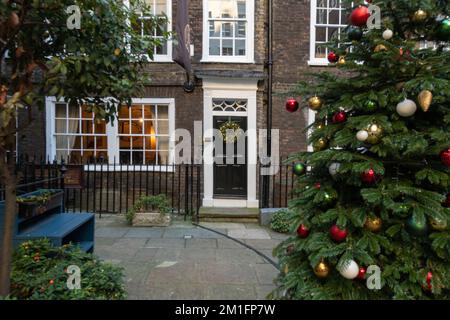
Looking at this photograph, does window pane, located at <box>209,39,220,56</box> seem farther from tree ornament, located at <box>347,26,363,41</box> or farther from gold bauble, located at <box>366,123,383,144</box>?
gold bauble, located at <box>366,123,383,144</box>

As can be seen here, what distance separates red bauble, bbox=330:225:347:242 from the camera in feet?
8.79

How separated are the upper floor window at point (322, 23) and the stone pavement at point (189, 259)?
17.2 ft

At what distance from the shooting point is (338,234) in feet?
8.79

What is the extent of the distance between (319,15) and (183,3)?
414cm

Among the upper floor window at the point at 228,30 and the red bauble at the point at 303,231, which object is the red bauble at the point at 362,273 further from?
the upper floor window at the point at 228,30

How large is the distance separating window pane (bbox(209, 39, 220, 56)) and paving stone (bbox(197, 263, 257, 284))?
20.5 ft

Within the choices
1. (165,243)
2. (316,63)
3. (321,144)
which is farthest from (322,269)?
(316,63)

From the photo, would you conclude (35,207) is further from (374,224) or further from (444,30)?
(444,30)

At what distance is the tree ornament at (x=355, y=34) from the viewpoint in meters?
3.03

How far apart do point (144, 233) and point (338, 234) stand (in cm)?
492

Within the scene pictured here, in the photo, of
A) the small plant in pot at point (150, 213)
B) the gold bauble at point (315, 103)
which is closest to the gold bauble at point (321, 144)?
the gold bauble at point (315, 103)

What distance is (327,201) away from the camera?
2887 millimetres
